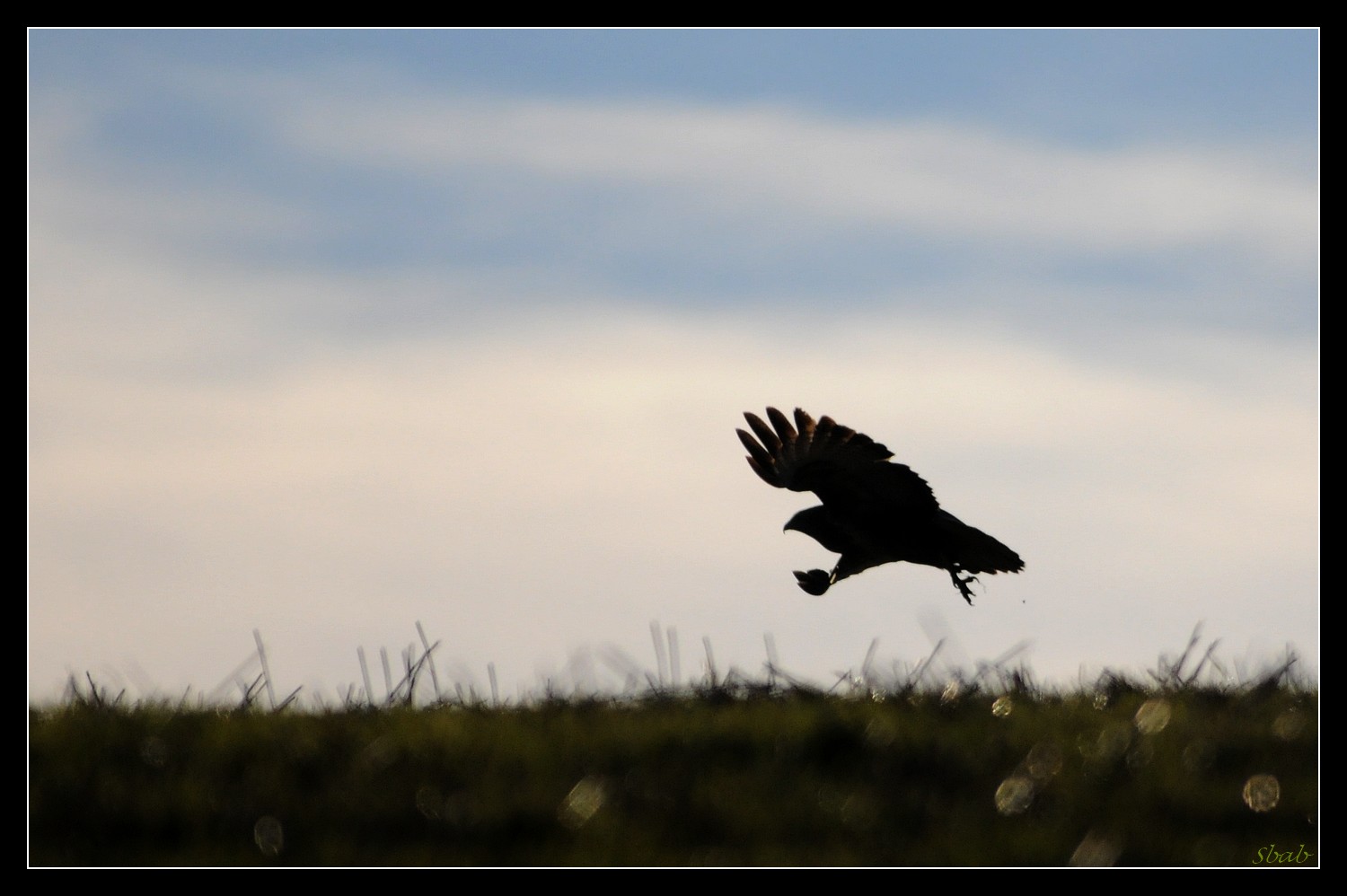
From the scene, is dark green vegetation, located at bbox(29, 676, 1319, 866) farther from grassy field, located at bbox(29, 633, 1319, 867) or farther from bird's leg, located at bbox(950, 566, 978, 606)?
bird's leg, located at bbox(950, 566, 978, 606)

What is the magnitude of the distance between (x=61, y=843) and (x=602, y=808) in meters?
A: 1.82

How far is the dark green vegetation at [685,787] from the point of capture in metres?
4.89

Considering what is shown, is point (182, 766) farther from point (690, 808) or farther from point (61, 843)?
point (690, 808)

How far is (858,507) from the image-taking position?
9.43 metres

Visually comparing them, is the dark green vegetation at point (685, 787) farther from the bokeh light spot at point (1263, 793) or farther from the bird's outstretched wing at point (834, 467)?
the bird's outstretched wing at point (834, 467)

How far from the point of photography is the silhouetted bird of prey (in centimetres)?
907

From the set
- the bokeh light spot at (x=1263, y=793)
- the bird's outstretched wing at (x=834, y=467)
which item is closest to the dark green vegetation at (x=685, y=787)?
the bokeh light spot at (x=1263, y=793)

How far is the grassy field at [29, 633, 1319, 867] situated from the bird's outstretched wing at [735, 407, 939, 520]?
2741mm

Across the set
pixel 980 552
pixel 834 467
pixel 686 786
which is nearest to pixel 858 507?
pixel 834 467

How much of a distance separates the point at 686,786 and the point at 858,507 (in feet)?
14.2

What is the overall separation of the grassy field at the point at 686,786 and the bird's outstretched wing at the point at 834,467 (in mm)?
2741

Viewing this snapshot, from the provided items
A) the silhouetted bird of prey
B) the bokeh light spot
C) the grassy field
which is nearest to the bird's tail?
the silhouetted bird of prey

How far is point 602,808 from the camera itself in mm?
5145
